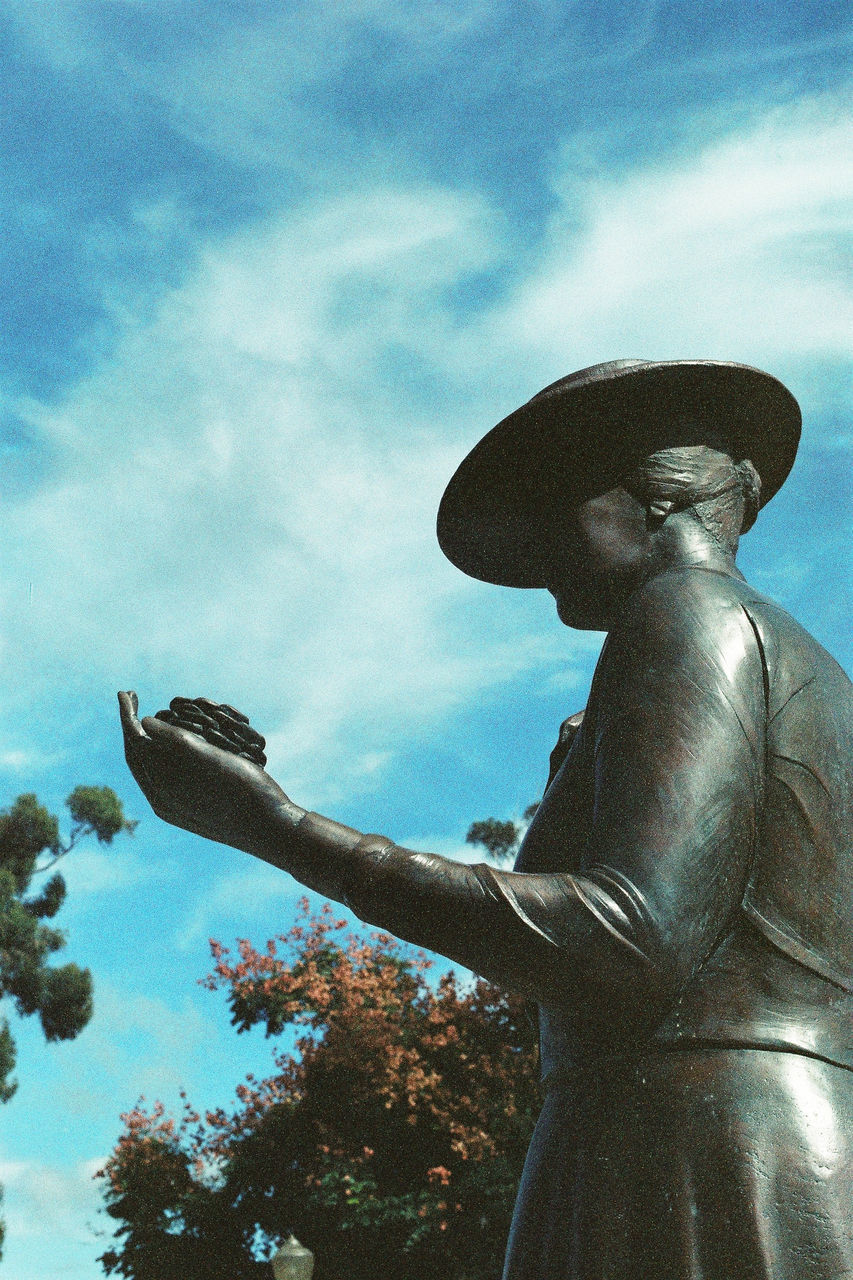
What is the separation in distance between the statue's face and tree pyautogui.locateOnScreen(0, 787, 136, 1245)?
27.7 meters

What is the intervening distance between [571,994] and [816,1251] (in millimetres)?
520

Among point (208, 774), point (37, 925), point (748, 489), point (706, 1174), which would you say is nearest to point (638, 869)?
point (706, 1174)

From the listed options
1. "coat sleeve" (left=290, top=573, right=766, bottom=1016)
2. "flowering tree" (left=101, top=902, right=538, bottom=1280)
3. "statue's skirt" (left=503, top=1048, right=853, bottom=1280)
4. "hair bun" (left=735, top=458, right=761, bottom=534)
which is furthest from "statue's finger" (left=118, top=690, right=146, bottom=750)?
"flowering tree" (left=101, top=902, right=538, bottom=1280)

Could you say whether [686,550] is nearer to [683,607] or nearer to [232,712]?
[683,607]

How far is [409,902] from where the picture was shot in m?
2.29

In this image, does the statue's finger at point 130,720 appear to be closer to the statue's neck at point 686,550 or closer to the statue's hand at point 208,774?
the statue's hand at point 208,774

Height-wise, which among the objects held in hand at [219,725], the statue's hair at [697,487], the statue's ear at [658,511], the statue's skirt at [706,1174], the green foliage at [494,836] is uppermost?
the green foliage at [494,836]

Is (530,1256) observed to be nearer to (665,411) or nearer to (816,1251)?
(816,1251)

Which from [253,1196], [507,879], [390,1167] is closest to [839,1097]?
[507,879]

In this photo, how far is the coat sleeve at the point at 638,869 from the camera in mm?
2201

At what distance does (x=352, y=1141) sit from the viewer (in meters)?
21.5

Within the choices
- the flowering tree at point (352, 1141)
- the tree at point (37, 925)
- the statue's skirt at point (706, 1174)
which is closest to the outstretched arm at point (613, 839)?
the statue's skirt at point (706, 1174)

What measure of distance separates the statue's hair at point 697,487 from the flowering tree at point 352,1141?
17.2 m

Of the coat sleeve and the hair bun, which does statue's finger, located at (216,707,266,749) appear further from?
the hair bun
